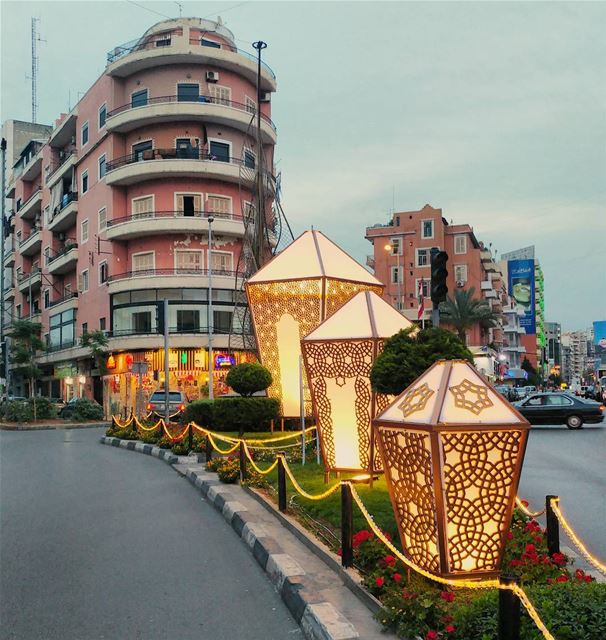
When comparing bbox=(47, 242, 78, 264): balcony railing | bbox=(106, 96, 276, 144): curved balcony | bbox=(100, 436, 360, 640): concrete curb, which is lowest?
bbox=(100, 436, 360, 640): concrete curb

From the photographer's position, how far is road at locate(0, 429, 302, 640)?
5.56 metres

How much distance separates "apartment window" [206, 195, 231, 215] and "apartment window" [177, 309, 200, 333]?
20.9 ft

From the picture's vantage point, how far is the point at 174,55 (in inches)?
1742

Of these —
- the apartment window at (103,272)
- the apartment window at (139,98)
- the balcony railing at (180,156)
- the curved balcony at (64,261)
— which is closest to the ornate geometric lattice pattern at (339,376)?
the balcony railing at (180,156)

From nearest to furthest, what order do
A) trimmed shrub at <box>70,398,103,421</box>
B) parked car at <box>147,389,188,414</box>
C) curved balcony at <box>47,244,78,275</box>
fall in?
parked car at <box>147,389,188,414</box> < trimmed shrub at <box>70,398,103,421</box> < curved balcony at <box>47,244,78,275</box>

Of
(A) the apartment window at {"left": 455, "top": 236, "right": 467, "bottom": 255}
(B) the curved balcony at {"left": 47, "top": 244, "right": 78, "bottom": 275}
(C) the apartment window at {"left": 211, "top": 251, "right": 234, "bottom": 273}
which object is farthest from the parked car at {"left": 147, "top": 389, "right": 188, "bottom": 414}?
(A) the apartment window at {"left": 455, "top": 236, "right": 467, "bottom": 255}

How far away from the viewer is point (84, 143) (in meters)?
52.8

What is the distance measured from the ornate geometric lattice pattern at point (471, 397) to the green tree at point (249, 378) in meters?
11.8

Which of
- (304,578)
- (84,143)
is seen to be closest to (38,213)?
(84,143)

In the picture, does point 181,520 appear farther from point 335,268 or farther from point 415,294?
point 415,294

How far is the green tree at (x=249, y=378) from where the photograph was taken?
17.6m

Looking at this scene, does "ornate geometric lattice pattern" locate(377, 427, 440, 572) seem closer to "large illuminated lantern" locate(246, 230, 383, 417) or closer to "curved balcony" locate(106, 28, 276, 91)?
"large illuminated lantern" locate(246, 230, 383, 417)

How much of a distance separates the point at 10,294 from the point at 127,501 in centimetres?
6974

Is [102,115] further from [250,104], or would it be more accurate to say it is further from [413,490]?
[413,490]
